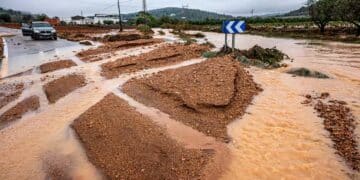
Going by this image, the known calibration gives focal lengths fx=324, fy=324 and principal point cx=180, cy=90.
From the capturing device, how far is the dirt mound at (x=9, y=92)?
29.2ft

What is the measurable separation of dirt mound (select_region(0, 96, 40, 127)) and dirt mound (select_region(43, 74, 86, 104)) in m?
0.40

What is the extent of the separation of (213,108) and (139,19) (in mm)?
60179

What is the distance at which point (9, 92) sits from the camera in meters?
9.84

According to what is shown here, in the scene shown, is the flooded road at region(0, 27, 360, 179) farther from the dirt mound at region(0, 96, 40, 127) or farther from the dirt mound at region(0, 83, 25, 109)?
the dirt mound at region(0, 83, 25, 109)

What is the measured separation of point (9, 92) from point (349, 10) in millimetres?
33320

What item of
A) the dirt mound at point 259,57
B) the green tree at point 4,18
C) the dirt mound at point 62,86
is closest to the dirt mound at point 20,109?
the dirt mound at point 62,86

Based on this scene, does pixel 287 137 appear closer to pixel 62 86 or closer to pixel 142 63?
pixel 62 86

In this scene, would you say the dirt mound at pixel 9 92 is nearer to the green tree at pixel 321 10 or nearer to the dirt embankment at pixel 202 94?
the dirt embankment at pixel 202 94

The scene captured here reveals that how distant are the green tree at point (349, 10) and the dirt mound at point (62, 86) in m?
30.3

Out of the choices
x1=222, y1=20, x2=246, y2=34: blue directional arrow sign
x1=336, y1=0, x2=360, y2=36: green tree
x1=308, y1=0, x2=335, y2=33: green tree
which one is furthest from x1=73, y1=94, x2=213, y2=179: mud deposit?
x1=308, y1=0, x2=335, y2=33: green tree

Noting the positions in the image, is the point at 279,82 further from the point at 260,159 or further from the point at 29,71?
the point at 29,71

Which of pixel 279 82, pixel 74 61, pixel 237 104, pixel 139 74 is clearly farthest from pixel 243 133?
pixel 74 61

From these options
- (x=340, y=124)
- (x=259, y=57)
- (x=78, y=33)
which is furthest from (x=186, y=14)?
(x=340, y=124)

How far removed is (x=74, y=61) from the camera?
15430 millimetres
